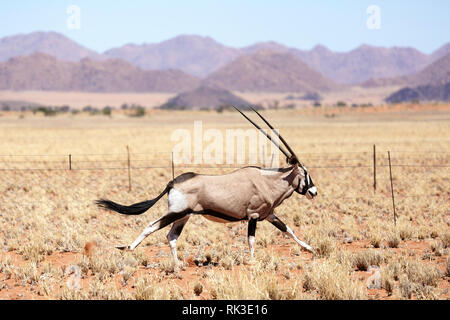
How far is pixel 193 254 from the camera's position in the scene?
9.57m

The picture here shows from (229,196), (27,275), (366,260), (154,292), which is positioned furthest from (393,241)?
(27,275)

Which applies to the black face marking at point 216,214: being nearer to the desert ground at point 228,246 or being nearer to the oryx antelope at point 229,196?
the oryx antelope at point 229,196

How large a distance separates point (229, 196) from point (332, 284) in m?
2.04

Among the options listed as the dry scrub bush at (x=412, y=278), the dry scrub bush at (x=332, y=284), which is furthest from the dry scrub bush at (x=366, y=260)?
the dry scrub bush at (x=332, y=284)

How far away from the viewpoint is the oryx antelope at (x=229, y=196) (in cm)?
762

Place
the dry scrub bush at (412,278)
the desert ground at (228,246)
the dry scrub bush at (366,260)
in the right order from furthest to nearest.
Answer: the dry scrub bush at (366,260) < the desert ground at (228,246) < the dry scrub bush at (412,278)

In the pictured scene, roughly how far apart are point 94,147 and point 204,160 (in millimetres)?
12292

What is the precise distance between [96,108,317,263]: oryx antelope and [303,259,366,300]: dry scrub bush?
1115 millimetres

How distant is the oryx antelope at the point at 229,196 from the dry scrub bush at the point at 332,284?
111 cm

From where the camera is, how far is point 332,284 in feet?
21.8

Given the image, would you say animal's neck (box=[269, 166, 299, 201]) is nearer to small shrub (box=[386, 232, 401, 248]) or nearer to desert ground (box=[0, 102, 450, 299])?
desert ground (box=[0, 102, 450, 299])

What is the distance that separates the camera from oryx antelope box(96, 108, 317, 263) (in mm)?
7621

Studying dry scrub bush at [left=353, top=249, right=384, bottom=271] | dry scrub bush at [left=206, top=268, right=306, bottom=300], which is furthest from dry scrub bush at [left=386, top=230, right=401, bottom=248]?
dry scrub bush at [left=206, top=268, right=306, bottom=300]
